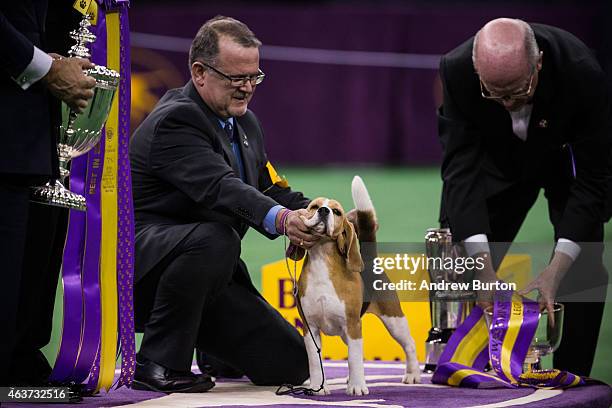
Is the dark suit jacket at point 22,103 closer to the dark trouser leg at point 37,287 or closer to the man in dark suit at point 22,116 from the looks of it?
the man in dark suit at point 22,116

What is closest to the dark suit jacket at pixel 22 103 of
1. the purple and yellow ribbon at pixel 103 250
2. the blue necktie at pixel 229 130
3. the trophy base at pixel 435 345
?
the purple and yellow ribbon at pixel 103 250

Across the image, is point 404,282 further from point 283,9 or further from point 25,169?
point 283,9

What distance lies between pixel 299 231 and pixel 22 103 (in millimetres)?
836

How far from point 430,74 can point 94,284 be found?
8635 millimetres

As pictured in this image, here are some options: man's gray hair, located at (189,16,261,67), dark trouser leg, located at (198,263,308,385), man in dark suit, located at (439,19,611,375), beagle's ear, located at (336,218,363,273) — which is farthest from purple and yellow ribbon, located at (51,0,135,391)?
man in dark suit, located at (439,19,611,375)

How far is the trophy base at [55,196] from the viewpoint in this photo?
270cm

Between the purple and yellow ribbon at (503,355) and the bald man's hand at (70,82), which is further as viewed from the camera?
the purple and yellow ribbon at (503,355)

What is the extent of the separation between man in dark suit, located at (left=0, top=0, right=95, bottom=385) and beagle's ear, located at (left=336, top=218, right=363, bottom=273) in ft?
2.65

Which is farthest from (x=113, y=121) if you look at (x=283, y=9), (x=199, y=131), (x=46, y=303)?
(x=283, y=9)

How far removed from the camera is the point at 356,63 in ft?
37.5

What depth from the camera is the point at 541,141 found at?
145 inches

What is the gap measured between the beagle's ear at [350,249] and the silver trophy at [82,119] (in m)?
0.70

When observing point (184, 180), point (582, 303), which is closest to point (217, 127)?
point (184, 180)

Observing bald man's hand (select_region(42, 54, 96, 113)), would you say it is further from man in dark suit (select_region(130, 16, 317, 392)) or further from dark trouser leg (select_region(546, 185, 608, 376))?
dark trouser leg (select_region(546, 185, 608, 376))
